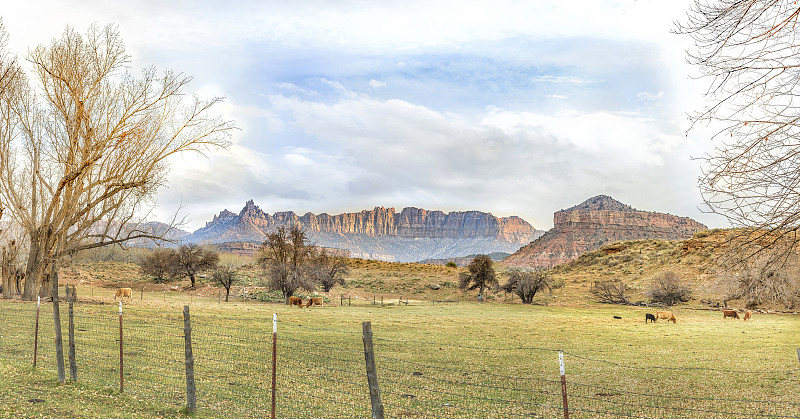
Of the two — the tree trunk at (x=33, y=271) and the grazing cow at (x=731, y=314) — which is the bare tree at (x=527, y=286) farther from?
the tree trunk at (x=33, y=271)

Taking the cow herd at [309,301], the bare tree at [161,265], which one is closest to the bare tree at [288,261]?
the cow herd at [309,301]

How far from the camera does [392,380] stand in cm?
1362

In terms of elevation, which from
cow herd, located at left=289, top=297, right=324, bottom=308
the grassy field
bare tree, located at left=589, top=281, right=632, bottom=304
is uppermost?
the grassy field

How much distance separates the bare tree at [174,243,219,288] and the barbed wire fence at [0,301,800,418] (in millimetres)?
48929

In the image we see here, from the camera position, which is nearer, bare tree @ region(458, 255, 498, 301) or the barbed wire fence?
the barbed wire fence

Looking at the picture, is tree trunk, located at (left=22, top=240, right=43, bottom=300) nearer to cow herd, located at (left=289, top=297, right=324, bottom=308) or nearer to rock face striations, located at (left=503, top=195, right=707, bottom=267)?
cow herd, located at (left=289, top=297, right=324, bottom=308)

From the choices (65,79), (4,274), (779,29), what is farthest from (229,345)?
(4,274)

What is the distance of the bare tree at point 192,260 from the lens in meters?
67.7

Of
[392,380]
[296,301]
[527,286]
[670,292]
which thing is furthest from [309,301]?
[670,292]

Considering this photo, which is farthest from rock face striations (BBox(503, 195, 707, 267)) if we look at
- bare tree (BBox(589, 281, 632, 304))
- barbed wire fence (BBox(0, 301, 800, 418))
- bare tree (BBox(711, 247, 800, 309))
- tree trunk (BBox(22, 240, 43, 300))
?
barbed wire fence (BBox(0, 301, 800, 418))

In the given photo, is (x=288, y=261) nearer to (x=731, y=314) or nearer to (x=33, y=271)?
(x=33, y=271)

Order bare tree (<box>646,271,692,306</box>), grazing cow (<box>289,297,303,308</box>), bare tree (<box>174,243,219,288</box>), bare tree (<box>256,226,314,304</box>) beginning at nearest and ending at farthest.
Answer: grazing cow (<box>289,297,303,308</box>), bare tree (<box>256,226,314,304</box>), bare tree (<box>646,271,692,306</box>), bare tree (<box>174,243,219,288</box>)

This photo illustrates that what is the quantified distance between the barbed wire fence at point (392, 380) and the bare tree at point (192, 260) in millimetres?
48929

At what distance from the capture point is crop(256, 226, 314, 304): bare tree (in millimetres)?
49656
